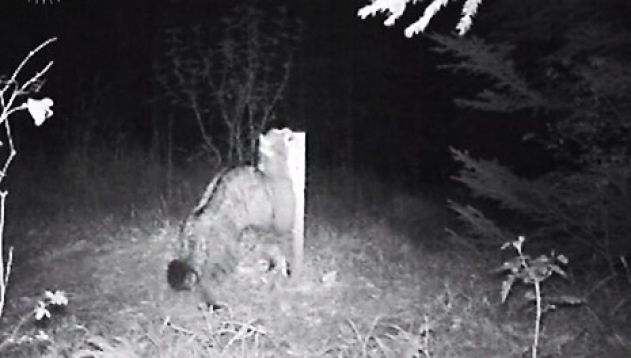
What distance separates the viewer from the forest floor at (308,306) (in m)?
5.55

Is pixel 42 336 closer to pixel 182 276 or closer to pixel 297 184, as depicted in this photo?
pixel 182 276

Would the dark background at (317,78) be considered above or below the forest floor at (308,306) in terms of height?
above

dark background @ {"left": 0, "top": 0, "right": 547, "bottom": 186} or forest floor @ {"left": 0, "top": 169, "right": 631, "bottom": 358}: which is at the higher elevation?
dark background @ {"left": 0, "top": 0, "right": 547, "bottom": 186}

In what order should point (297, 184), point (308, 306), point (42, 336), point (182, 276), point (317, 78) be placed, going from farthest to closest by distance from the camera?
point (317, 78) < point (297, 184) < point (308, 306) < point (182, 276) < point (42, 336)

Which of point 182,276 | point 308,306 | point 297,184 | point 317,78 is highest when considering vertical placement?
point 317,78

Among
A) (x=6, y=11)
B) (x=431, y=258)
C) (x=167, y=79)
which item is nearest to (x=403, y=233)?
(x=431, y=258)

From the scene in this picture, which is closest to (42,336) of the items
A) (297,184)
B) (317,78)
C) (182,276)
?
(182,276)

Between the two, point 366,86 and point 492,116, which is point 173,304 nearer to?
point 492,116

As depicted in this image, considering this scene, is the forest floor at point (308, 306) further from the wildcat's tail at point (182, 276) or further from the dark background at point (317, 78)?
the dark background at point (317, 78)

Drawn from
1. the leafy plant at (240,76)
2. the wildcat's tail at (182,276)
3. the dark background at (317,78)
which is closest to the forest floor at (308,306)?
the wildcat's tail at (182,276)

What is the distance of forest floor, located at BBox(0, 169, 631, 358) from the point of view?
5.55 m

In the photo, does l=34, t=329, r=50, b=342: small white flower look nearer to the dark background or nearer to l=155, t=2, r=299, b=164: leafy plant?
l=155, t=2, r=299, b=164: leafy plant

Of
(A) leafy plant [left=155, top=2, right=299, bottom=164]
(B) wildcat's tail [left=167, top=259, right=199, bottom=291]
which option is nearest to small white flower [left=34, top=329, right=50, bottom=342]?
(B) wildcat's tail [left=167, top=259, right=199, bottom=291]

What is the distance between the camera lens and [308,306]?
659 cm
